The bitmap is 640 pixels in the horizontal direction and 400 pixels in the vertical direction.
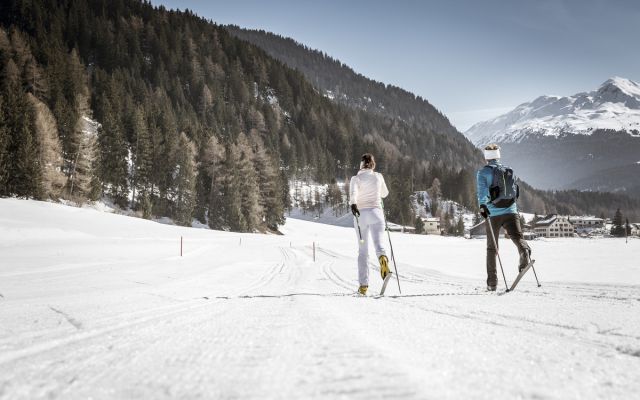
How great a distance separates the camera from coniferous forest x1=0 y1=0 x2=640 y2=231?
36.3 metres

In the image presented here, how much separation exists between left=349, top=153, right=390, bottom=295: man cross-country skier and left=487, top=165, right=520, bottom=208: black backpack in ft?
4.95

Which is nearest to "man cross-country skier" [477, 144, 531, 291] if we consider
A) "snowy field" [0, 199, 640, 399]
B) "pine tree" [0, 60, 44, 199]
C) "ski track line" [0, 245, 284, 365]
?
"snowy field" [0, 199, 640, 399]

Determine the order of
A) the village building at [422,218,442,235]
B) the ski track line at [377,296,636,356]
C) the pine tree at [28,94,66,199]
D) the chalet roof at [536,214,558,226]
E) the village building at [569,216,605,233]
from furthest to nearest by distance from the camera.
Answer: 1. the village building at [569,216,605,233]
2. the chalet roof at [536,214,558,226]
3. the village building at [422,218,442,235]
4. the pine tree at [28,94,66,199]
5. the ski track line at [377,296,636,356]

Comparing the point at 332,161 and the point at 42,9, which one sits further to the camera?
the point at 332,161

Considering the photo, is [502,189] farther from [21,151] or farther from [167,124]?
[167,124]

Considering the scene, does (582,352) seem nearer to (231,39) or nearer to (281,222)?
(281,222)

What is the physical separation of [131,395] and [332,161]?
11073 centimetres

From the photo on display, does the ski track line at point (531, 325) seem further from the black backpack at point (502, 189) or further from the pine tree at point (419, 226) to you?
the pine tree at point (419, 226)

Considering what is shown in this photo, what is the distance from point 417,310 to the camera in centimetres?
286

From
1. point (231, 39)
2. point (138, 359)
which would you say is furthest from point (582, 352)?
point (231, 39)

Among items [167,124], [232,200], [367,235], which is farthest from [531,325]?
[167,124]

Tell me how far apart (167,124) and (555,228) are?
124 m

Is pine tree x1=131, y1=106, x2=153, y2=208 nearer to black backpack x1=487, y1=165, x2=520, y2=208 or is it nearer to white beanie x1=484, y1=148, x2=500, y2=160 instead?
white beanie x1=484, y1=148, x2=500, y2=160

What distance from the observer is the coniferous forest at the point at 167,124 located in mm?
36344
